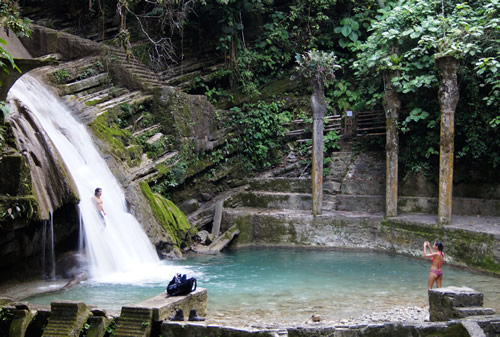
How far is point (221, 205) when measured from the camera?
15289 millimetres

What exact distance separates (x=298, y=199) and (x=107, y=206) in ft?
20.0

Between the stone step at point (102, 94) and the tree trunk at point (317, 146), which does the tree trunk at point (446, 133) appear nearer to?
the tree trunk at point (317, 146)

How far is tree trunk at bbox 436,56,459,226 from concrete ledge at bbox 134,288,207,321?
22.8 feet

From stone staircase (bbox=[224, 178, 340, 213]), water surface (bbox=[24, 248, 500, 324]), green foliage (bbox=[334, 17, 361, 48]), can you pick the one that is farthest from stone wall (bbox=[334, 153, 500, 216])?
green foliage (bbox=[334, 17, 361, 48])

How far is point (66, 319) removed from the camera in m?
6.43

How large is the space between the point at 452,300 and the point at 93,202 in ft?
25.7

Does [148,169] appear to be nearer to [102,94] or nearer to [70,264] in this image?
[102,94]

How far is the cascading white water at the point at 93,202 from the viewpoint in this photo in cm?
1070

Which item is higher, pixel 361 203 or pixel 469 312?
pixel 361 203

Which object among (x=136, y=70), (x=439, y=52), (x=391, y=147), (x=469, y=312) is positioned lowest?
(x=469, y=312)

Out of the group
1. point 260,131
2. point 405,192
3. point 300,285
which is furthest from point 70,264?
point 260,131

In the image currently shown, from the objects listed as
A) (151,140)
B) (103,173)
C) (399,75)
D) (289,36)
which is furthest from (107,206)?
(289,36)

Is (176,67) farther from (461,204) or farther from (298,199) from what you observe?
(461,204)

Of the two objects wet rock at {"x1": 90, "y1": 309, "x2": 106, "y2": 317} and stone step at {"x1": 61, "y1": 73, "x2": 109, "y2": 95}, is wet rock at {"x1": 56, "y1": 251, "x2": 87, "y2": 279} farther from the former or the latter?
stone step at {"x1": 61, "y1": 73, "x2": 109, "y2": 95}
